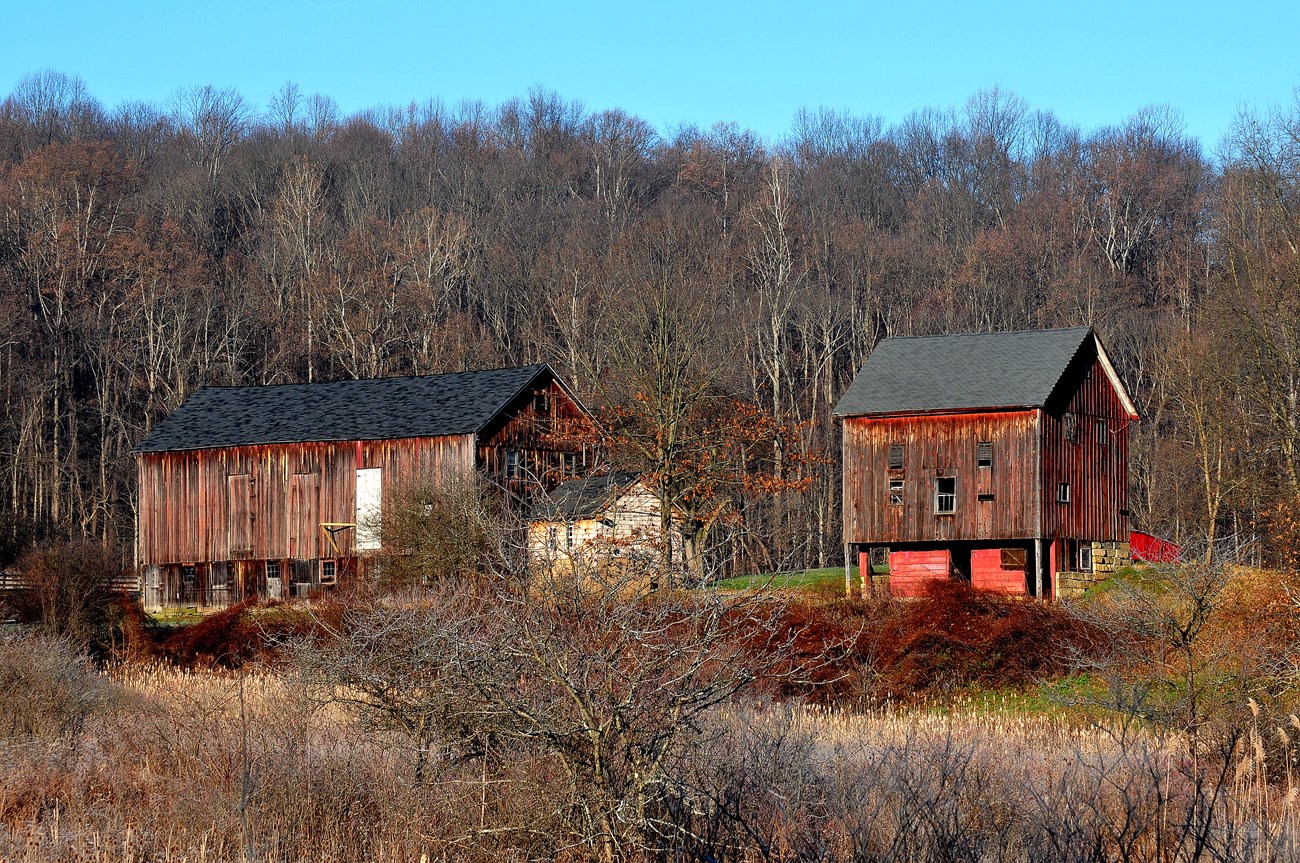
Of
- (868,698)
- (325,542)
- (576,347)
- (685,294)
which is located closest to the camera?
(868,698)

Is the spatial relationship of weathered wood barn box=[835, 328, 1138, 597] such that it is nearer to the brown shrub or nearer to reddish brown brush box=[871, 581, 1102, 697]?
reddish brown brush box=[871, 581, 1102, 697]

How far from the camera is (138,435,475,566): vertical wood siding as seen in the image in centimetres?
4616

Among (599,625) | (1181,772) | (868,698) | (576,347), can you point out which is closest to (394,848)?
(599,625)

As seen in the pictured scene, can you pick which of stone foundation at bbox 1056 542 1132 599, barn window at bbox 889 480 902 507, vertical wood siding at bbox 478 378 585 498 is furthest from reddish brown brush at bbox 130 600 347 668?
stone foundation at bbox 1056 542 1132 599

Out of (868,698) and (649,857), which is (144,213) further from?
(649,857)

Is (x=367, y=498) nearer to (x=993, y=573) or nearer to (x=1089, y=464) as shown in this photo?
(x=993, y=573)

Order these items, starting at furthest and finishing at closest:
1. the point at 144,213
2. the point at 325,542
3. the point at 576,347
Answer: the point at 144,213
the point at 576,347
the point at 325,542

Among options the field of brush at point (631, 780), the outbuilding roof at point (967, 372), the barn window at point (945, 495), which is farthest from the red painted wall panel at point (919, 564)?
the field of brush at point (631, 780)

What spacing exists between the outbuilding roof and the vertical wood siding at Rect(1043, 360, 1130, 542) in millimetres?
809

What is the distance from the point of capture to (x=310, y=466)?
4725 centimetres

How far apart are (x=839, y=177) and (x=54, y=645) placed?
77.5 metres

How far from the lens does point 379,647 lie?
1409 cm

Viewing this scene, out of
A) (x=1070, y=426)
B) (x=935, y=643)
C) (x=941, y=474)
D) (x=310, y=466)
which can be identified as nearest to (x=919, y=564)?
(x=941, y=474)

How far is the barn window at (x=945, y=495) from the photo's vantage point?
4172 centimetres
